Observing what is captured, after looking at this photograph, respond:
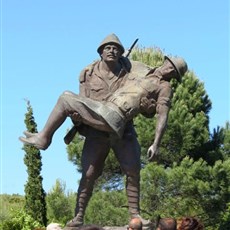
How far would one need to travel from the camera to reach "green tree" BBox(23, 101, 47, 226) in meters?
16.6

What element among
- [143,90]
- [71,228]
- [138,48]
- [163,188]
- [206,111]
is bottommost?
[71,228]

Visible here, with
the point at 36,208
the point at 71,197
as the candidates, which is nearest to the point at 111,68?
the point at 36,208

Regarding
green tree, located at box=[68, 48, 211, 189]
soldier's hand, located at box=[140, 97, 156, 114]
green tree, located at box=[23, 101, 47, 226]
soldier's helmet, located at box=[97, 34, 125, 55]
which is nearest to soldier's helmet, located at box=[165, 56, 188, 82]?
soldier's hand, located at box=[140, 97, 156, 114]

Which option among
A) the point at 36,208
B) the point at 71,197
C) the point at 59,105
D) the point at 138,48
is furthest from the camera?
the point at 138,48

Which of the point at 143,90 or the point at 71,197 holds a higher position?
the point at 71,197

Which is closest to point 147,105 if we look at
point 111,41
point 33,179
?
point 111,41

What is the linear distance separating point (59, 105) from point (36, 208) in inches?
373

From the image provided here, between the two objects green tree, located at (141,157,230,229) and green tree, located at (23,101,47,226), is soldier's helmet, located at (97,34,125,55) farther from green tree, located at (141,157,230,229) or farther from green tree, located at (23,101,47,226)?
green tree, located at (141,157,230,229)

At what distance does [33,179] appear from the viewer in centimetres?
1678

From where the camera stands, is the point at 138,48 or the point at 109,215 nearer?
the point at 109,215

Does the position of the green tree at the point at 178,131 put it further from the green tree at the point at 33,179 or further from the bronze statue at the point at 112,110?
the bronze statue at the point at 112,110

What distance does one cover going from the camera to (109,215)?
17.3 meters

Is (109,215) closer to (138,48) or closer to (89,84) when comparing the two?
(138,48)

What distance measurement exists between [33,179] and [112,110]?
9.84 metres
